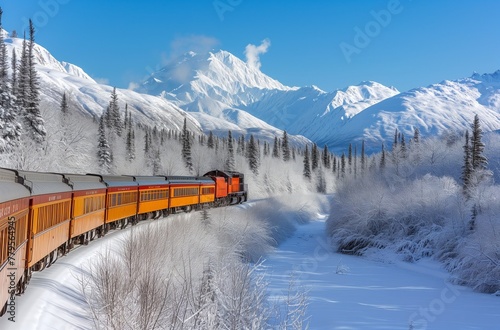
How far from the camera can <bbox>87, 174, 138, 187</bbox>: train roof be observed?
77.4ft

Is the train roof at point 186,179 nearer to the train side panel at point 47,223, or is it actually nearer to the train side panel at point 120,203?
the train side panel at point 120,203

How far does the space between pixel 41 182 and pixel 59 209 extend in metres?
1.58

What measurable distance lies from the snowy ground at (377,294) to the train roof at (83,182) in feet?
25.5

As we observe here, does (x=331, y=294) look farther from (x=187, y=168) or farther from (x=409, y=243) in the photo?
(x=187, y=168)

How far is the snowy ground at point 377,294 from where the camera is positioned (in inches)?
834

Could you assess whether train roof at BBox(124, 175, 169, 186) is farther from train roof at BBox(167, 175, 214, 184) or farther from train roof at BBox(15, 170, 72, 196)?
train roof at BBox(15, 170, 72, 196)

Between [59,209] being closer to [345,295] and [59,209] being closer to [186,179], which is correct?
[345,295]

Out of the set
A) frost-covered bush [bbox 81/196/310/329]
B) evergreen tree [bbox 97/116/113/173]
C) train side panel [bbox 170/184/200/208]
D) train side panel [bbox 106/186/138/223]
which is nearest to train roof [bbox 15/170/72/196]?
frost-covered bush [bbox 81/196/310/329]

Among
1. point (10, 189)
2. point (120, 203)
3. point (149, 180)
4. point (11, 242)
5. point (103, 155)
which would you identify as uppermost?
point (103, 155)

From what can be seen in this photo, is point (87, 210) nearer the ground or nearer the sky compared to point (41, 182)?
nearer the ground

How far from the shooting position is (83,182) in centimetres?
1922

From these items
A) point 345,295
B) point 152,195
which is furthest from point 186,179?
point 345,295

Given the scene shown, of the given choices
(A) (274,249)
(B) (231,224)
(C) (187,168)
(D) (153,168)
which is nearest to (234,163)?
(C) (187,168)

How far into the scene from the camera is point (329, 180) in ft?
403
